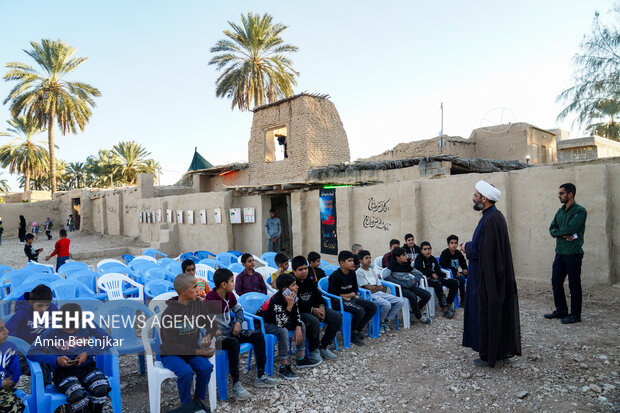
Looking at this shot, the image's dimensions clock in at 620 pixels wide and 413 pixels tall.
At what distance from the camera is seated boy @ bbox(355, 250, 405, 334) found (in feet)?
17.6

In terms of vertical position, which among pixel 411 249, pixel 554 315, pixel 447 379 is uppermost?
pixel 411 249

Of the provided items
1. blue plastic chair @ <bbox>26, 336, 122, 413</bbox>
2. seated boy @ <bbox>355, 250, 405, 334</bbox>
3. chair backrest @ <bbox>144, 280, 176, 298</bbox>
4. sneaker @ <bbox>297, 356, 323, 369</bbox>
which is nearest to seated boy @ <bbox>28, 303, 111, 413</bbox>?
blue plastic chair @ <bbox>26, 336, 122, 413</bbox>

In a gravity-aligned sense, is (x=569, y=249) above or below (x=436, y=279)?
above

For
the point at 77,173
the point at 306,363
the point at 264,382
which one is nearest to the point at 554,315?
the point at 306,363

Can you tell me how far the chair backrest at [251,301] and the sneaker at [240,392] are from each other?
1.06 m

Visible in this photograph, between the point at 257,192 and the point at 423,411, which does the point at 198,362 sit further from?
the point at 257,192

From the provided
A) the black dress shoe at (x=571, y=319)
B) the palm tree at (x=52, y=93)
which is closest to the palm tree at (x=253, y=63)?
the palm tree at (x=52, y=93)

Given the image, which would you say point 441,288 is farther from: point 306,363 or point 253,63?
point 253,63

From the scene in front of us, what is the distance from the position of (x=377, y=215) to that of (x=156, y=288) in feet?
17.1

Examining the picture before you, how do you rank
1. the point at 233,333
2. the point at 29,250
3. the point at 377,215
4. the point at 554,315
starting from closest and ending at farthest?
the point at 233,333, the point at 554,315, the point at 29,250, the point at 377,215

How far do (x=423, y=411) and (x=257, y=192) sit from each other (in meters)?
9.11

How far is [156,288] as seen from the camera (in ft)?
19.6

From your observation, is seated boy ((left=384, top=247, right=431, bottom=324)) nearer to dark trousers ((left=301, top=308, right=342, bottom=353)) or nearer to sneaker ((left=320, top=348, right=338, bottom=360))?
dark trousers ((left=301, top=308, right=342, bottom=353))

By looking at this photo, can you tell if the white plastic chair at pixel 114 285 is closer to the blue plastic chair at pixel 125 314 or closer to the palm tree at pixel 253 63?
the blue plastic chair at pixel 125 314
